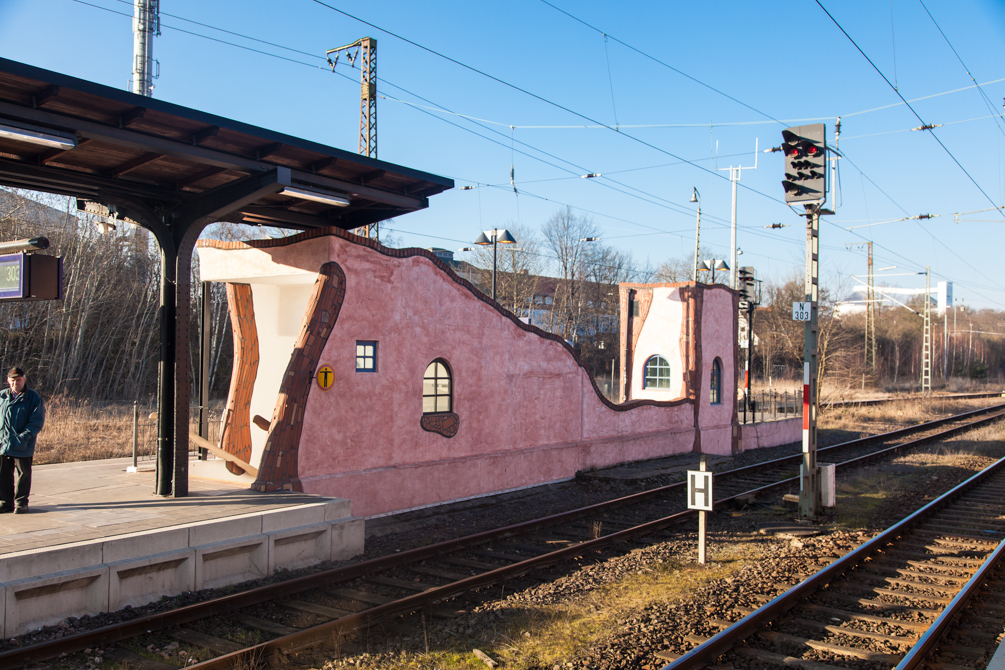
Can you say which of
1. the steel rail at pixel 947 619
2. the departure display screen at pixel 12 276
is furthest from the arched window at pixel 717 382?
the departure display screen at pixel 12 276

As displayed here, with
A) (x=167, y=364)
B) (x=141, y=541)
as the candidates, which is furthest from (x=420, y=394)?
(x=141, y=541)

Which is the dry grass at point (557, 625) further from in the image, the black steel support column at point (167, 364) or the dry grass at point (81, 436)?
the dry grass at point (81, 436)

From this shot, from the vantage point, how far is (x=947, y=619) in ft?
22.5

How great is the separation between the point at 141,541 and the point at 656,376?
1706 cm

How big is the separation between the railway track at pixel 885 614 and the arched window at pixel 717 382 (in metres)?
11.2

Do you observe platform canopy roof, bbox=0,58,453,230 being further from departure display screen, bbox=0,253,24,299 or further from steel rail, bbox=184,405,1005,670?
steel rail, bbox=184,405,1005,670

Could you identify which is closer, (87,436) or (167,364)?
(167,364)

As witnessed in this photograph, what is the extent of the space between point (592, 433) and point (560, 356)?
229 centimetres

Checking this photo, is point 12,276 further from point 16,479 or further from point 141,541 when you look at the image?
point 141,541

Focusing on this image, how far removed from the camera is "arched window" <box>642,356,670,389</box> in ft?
71.3

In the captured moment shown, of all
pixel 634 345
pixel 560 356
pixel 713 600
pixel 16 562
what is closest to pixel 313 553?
pixel 16 562

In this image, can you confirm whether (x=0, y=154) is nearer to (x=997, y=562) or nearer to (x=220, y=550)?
(x=220, y=550)

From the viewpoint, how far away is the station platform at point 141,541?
636cm

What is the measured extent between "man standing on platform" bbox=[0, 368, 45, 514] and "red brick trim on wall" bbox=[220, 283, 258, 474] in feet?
14.7
